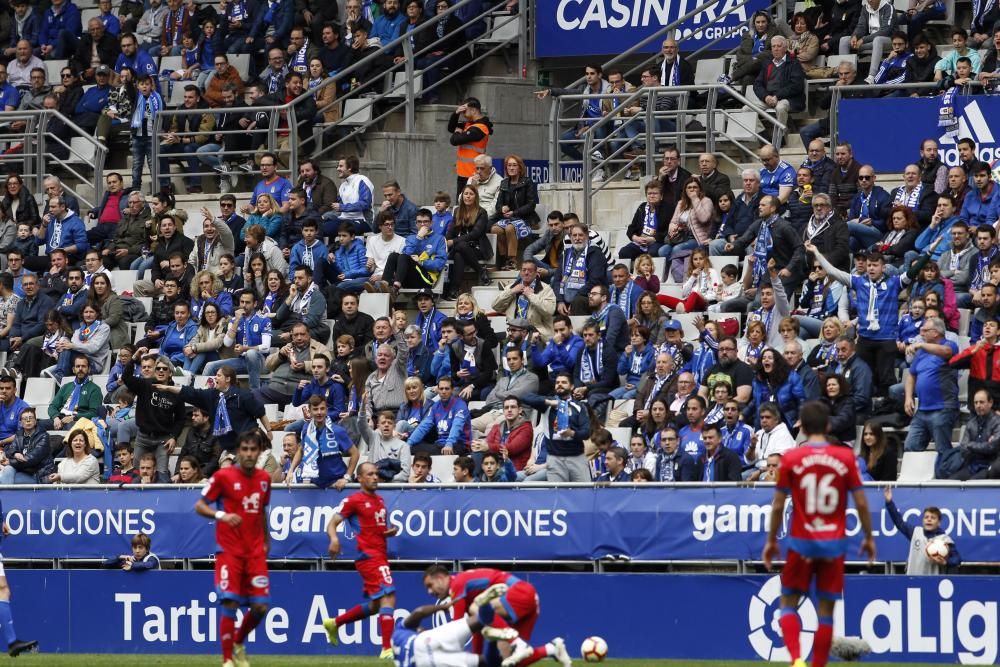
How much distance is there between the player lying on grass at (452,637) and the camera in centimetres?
1398


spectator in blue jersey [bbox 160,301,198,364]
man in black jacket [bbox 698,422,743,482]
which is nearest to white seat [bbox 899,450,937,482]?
man in black jacket [bbox 698,422,743,482]

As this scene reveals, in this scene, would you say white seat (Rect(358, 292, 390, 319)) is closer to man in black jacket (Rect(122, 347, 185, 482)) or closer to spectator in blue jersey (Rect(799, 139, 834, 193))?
man in black jacket (Rect(122, 347, 185, 482))

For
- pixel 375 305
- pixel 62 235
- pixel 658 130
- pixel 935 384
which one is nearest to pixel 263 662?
pixel 935 384

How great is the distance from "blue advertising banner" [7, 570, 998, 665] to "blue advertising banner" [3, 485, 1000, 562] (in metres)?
0.45

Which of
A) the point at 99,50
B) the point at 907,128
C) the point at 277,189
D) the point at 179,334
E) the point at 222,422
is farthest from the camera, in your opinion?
the point at 99,50

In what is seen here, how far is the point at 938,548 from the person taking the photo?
56.7 feet

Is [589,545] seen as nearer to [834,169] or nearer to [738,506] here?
[738,506]

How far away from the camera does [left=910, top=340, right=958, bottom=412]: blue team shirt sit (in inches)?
765

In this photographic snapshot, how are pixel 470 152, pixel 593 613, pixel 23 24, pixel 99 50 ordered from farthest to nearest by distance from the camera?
pixel 23 24
pixel 99 50
pixel 470 152
pixel 593 613

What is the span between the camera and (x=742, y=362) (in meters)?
20.4

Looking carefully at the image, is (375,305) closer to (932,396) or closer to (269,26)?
(269,26)

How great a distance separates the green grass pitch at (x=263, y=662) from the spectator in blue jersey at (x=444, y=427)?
316 cm

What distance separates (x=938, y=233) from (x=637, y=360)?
133 inches

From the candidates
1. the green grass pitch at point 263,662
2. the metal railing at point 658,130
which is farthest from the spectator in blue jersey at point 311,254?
the green grass pitch at point 263,662
